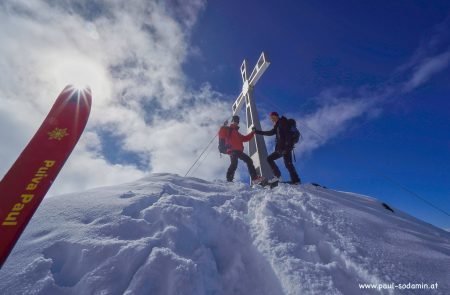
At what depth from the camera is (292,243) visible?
4262mm

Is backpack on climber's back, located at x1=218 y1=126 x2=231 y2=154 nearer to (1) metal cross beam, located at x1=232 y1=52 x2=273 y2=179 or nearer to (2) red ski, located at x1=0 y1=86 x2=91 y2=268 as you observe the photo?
(1) metal cross beam, located at x1=232 y1=52 x2=273 y2=179

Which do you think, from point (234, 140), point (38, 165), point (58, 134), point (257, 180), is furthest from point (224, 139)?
point (38, 165)

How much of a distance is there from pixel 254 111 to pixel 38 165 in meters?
8.10

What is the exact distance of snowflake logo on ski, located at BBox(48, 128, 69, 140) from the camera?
5441mm

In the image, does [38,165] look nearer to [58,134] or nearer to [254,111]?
[58,134]

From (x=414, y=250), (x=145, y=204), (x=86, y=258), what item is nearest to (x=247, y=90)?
(x=145, y=204)

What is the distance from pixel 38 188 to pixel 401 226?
20.9ft

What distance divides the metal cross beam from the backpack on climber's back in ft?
5.02

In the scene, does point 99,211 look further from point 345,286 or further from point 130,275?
point 345,286

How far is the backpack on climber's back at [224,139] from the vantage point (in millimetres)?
8992

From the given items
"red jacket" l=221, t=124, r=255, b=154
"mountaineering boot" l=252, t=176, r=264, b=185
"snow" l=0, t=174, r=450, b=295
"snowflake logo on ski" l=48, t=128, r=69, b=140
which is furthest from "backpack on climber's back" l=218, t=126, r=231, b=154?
"snowflake logo on ski" l=48, t=128, r=69, b=140

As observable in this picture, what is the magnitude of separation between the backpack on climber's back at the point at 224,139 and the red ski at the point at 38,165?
397 centimetres

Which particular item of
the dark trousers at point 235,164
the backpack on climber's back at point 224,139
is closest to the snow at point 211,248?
the dark trousers at point 235,164

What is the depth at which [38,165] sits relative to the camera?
15.6 ft
